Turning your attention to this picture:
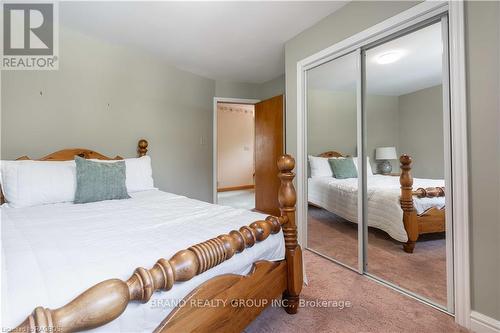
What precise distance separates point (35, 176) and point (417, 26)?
300 centimetres

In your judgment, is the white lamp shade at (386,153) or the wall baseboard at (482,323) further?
the white lamp shade at (386,153)

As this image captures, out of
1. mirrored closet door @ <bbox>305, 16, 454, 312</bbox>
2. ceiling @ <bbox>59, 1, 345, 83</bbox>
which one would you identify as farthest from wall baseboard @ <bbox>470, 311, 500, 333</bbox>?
ceiling @ <bbox>59, 1, 345, 83</bbox>

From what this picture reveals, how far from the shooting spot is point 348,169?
2.26 metres

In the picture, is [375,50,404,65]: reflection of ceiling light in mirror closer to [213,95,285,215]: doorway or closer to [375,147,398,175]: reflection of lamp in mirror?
[375,147,398,175]: reflection of lamp in mirror

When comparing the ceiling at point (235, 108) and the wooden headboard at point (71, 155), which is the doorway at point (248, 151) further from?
the wooden headboard at point (71, 155)

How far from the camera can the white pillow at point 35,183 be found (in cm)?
179

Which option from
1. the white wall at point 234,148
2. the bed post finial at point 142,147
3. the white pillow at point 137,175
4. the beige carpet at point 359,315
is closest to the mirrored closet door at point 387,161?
the beige carpet at point 359,315

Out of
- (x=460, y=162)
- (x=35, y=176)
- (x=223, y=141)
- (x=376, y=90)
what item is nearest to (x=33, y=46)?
(x=35, y=176)

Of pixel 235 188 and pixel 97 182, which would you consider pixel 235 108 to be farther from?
pixel 97 182

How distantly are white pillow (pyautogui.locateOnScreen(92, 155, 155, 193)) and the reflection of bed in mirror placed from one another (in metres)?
1.89

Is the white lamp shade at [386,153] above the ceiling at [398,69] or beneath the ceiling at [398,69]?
beneath

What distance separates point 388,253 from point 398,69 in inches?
60.3

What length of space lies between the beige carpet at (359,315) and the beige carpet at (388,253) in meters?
0.16

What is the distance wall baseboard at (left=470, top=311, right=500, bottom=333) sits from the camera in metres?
1.29
